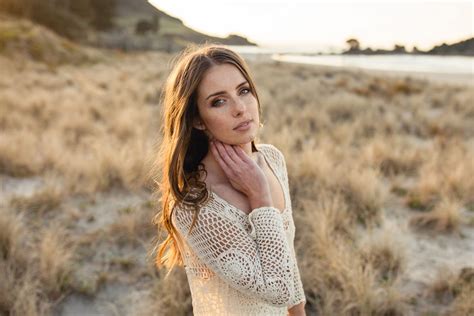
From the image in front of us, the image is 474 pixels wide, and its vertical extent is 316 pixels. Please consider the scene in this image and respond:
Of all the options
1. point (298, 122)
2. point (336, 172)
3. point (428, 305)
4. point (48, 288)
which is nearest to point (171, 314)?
point (48, 288)

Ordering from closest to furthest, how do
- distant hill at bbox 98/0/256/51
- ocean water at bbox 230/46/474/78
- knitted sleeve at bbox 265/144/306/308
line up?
knitted sleeve at bbox 265/144/306/308, ocean water at bbox 230/46/474/78, distant hill at bbox 98/0/256/51

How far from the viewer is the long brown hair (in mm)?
1504

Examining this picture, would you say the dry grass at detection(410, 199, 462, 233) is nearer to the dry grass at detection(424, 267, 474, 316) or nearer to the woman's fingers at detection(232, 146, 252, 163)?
the dry grass at detection(424, 267, 474, 316)

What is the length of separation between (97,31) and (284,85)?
122 feet

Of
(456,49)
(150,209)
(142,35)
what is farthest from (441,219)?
(456,49)

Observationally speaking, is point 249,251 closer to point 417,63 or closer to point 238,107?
point 238,107

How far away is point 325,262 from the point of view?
140 inches

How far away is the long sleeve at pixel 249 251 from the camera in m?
1.41

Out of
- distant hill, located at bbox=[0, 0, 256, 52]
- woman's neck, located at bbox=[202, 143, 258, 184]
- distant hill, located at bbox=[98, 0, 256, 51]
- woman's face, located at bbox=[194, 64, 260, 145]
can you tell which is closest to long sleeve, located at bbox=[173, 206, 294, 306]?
woman's neck, located at bbox=[202, 143, 258, 184]

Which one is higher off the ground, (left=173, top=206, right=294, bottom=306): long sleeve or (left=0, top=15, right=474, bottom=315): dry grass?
(left=173, top=206, right=294, bottom=306): long sleeve

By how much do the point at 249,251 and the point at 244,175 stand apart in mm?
257

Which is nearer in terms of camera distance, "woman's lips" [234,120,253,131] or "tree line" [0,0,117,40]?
"woman's lips" [234,120,253,131]

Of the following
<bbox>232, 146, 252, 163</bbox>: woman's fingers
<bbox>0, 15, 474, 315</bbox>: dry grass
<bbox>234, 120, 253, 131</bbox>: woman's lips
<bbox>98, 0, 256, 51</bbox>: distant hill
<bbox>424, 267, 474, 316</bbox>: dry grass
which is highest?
<bbox>98, 0, 256, 51</bbox>: distant hill

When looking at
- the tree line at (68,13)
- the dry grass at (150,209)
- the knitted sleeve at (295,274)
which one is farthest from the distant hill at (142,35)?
the knitted sleeve at (295,274)
